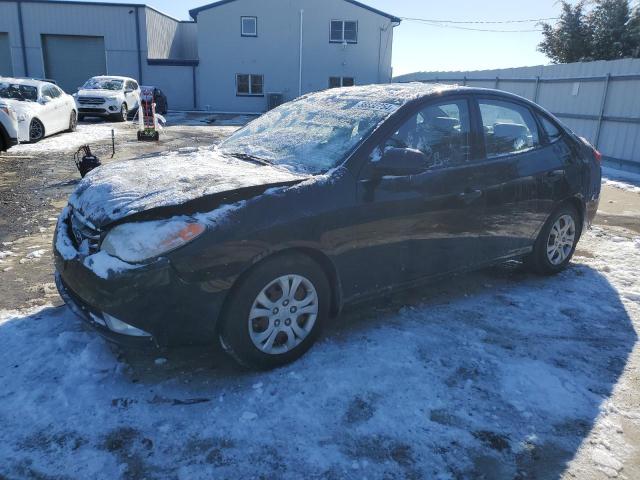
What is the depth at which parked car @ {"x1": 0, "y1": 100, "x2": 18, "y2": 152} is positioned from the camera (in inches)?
440

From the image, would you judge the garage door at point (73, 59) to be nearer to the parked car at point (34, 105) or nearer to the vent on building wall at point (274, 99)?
the vent on building wall at point (274, 99)

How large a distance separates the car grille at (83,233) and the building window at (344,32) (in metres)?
29.1

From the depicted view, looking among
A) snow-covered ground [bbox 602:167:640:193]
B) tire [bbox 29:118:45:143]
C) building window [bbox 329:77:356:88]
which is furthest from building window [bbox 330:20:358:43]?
snow-covered ground [bbox 602:167:640:193]

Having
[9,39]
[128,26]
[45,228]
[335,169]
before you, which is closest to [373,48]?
[128,26]

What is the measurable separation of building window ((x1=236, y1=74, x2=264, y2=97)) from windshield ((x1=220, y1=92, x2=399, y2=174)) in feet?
90.3

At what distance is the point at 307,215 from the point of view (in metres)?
3.12

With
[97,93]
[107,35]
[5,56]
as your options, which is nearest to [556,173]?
[97,93]

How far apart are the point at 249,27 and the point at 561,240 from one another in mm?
28416

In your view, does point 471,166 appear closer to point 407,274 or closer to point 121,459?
point 407,274

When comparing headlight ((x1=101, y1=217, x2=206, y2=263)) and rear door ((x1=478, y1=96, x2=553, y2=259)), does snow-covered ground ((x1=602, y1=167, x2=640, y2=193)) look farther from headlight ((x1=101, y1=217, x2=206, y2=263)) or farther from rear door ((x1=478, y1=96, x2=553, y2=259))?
headlight ((x1=101, y1=217, x2=206, y2=263))

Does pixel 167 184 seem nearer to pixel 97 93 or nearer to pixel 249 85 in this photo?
pixel 97 93

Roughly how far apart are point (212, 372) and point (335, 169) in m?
1.46

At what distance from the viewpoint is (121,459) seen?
8.10 feet

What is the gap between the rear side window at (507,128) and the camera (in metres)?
4.22
